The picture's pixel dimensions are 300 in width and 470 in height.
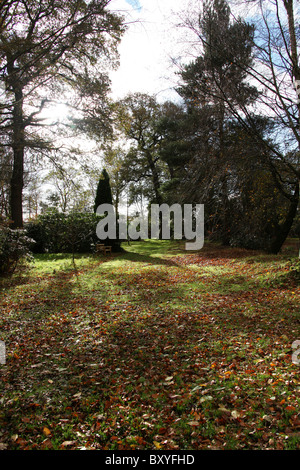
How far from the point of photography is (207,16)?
21.2 feet

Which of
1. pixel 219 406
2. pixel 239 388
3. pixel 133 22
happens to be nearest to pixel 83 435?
pixel 219 406

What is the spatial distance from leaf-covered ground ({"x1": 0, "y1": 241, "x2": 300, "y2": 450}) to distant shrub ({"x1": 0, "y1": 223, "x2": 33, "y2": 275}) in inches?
88.5

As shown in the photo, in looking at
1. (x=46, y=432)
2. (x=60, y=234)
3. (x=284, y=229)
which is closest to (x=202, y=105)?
(x=284, y=229)

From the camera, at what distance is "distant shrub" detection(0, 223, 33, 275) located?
914 centimetres

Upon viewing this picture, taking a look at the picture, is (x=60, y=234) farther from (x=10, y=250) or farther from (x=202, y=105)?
(x=202, y=105)

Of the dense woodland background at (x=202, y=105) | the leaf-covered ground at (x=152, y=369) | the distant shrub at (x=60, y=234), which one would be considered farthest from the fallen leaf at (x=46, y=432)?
the distant shrub at (x=60, y=234)

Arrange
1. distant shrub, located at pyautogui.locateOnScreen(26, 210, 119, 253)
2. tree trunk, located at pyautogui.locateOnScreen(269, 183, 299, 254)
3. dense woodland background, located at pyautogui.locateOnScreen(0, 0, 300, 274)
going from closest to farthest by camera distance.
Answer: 1. dense woodland background, located at pyautogui.locateOnScreen(0, 0, 300, 274)
2. tree trunk, located at pyautogui.locateOnScreen(269, 183, 299, 254)
3. distant shrub, located at pyautogui.locateOnScreen(26, 210, 119, 253)

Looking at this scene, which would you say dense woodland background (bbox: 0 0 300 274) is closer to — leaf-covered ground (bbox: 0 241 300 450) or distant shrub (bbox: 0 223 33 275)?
distant shrub (bbox: 0 223 33 275)

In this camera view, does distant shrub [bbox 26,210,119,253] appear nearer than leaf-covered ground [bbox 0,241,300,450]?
No

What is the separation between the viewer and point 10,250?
9344 millimetres

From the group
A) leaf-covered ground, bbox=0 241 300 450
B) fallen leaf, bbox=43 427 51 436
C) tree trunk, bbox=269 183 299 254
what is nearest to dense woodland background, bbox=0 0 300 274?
tree trunk, bbox=269 183 299 254

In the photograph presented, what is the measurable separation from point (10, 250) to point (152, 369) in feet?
24.2

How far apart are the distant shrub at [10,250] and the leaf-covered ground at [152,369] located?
2.25 m

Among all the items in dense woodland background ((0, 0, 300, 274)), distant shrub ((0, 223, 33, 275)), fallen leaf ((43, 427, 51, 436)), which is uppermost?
dense woodland background ((0, 0, 300, 274))
